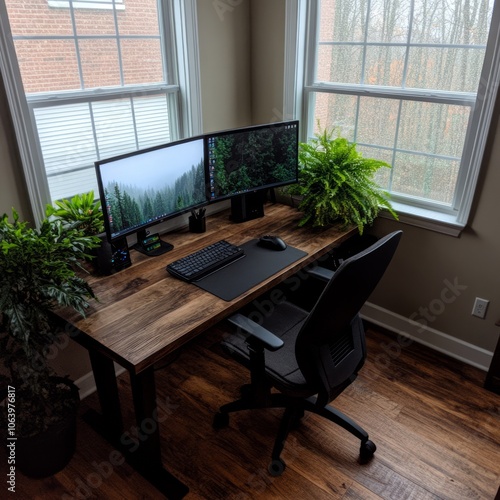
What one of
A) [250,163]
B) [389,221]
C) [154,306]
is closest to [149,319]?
[154,306]

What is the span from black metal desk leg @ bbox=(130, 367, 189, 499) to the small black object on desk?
87cm

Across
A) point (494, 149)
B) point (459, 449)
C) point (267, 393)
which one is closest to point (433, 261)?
point (494, 149)

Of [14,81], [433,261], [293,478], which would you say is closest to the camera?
[14,81]

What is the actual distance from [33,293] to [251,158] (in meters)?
1.26

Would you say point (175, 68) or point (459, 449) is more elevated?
point (175, 68)

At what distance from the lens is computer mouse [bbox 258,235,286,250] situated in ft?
7.02

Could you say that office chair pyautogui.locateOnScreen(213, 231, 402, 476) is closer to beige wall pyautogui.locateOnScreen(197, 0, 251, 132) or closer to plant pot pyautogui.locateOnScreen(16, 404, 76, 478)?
plant pot pyautogui.locateOnScreen(16, 404, 76, 478)

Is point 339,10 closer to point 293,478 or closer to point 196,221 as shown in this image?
point 196,221

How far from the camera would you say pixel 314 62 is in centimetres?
266

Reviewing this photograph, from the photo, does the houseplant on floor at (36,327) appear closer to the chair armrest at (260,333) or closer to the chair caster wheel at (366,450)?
the chair armrest at (260,333)

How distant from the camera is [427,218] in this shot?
242cm

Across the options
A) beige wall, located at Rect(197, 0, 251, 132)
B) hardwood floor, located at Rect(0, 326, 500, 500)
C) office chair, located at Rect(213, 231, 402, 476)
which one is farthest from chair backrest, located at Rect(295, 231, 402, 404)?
beige wall, located at Rect(197, 0, 251, 132)

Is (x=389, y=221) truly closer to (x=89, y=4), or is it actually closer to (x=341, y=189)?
(x=341, y=189)

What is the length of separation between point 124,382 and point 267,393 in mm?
960
